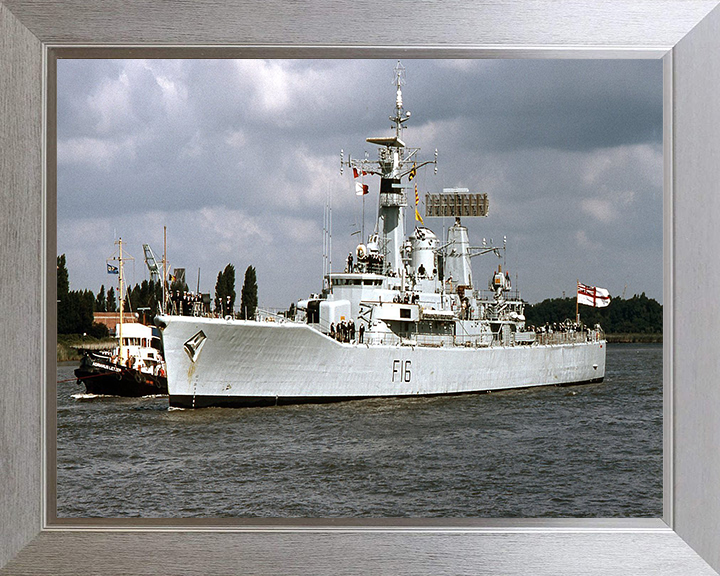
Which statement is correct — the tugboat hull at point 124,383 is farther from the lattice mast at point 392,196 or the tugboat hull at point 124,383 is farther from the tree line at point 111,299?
the lattice mast at point 392,196

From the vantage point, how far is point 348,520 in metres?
3.36

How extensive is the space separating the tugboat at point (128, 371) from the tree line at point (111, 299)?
1.28 m

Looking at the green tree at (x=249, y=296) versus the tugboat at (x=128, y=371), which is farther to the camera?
the tugboat at (x=128, y=371)

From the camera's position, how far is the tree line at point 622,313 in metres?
5.03

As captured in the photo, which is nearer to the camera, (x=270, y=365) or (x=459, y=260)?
(x=270, y=365)

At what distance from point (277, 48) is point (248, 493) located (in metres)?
4.73

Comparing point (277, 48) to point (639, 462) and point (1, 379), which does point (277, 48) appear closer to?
point (1, 379)

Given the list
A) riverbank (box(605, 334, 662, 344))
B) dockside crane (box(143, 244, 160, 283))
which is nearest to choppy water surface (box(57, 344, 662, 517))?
riverbank (box(605, 334, 662, 344))

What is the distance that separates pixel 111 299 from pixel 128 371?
233 inches

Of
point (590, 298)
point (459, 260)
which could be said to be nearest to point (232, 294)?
point (590, 298)

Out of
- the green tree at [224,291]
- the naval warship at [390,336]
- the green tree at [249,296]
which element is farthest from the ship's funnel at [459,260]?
the green tree at [224,291]

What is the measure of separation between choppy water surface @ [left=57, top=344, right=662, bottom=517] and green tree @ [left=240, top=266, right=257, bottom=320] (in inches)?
57.3

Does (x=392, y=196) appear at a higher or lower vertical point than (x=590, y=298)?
higher

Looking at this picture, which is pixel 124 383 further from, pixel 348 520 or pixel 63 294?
pixel 348 520
